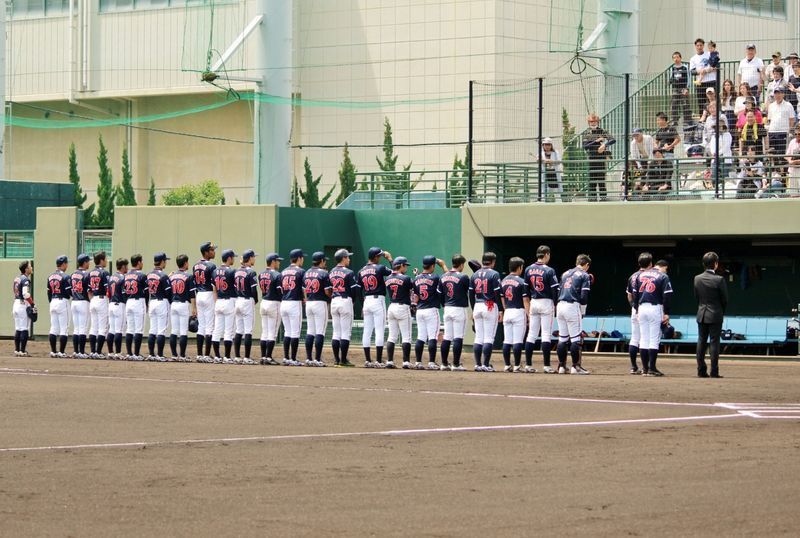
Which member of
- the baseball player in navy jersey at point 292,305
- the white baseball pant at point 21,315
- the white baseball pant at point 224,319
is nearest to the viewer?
the baseball player in navy jersey at point 292,305

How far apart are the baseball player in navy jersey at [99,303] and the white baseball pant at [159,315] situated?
1.19 metres

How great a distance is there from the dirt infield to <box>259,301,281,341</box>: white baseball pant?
5114mm

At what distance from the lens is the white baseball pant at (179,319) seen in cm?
2570

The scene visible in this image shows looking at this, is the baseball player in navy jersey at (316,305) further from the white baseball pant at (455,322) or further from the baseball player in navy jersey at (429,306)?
the white baseball pant at (455,322)

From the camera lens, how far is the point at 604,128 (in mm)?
29281

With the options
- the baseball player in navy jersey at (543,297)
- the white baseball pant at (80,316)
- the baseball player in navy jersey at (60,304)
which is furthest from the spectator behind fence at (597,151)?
the baseball player in navy jersey at (60,304)

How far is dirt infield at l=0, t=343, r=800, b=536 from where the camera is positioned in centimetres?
892

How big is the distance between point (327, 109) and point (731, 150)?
33.4 metres

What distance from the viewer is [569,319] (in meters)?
21.4

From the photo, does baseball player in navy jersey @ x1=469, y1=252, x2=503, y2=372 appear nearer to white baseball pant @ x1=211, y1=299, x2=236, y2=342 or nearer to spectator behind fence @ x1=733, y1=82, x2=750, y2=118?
white baseball pant @ x1=211, y1=299, x2=236, y2=342

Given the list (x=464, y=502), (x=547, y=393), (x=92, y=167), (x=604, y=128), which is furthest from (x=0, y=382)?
(x=92, y=167)

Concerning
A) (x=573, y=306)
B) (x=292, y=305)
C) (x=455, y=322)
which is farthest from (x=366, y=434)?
(x=292, y=305)

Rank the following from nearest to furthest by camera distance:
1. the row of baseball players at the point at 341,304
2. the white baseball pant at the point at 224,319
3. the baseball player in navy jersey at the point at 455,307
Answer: the row of baseball players at the point at 341,304
the baseball player in navy jersey at the point at 455,307
the white baseball pant at the point at 224,319

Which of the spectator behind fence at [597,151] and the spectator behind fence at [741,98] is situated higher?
the spectator behind fence at [741,98]
